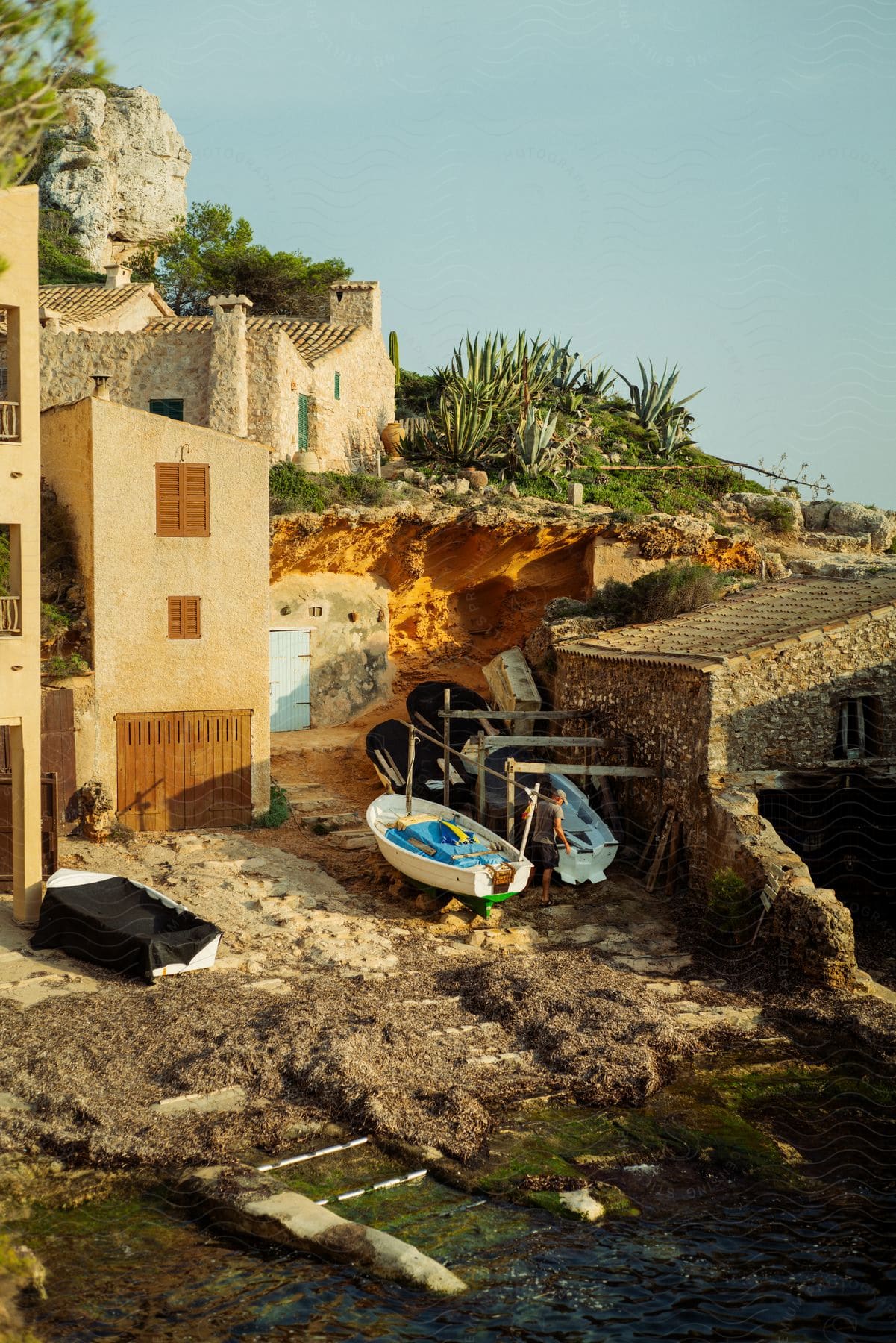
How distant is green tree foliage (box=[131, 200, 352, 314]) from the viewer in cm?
4184

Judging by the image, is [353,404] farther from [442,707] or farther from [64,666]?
[64,666]

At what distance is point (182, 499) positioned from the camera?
20.0m

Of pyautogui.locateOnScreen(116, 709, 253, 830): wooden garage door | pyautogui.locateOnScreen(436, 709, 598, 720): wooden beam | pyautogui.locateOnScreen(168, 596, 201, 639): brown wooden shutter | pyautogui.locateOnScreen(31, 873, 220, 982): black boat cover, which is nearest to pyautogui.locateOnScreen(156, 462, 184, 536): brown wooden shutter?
pyautogui.locateOnScreen(168, 596, 201, 639): brown wooden shutter

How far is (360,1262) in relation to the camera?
885 cm

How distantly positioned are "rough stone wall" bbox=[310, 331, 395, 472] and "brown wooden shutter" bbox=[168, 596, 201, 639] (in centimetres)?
891

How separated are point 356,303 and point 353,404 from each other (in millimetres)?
3356

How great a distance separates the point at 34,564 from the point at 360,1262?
405 inches

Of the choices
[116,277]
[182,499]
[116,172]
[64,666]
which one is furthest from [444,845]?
[116,172]

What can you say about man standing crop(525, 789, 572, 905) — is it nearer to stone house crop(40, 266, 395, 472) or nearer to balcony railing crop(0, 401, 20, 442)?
balcony railing crop(0, 401, 20, 442)

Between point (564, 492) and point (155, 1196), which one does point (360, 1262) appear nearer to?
point (155, 1196)

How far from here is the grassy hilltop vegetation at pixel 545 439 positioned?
96.0 ft

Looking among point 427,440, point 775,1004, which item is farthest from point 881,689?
point 427,440

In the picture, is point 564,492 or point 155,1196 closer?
point 155,1196

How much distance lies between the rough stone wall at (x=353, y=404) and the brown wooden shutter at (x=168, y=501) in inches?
325
